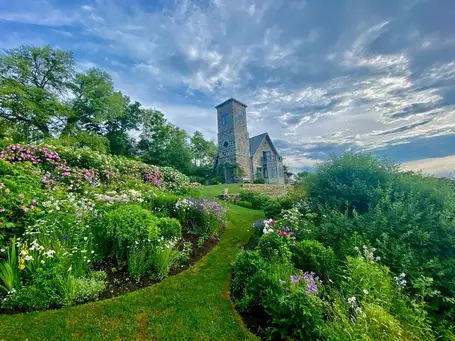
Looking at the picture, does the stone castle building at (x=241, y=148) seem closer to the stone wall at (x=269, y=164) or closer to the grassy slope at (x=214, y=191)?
the stone wall at (x=269, y=164)

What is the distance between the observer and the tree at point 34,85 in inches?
558

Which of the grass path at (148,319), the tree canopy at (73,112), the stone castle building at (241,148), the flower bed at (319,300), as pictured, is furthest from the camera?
the stone castle building at (241,148)

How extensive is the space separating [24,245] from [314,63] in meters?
9.40

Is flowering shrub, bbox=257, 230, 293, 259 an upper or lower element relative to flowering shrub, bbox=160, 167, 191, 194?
lower

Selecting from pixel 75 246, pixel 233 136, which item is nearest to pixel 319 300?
pixel 75 246

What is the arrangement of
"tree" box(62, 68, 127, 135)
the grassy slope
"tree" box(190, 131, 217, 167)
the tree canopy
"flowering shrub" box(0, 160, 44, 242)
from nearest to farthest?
"flowering shrub" box(0, 160, 44, 242) → the grassy slope → the tree canopy → "tree" box(62, 68, 127, 135) → "tree" box(190, 131, 217, 167)

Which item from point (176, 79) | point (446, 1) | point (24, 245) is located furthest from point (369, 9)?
point (24, 245)

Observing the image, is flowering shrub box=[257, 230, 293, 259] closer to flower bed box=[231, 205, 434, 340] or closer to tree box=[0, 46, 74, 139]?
flower bed box=[231, 205, 434, 340]

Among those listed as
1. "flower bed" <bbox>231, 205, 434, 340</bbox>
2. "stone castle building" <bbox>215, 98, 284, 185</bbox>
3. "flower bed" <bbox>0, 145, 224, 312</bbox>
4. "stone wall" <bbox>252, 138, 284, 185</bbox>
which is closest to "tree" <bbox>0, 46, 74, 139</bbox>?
"flower bed" <bbox>0, 145, 224, 312</bbox>

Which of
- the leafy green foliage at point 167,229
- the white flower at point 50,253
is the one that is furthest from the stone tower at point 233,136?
the white flower at point 50,253

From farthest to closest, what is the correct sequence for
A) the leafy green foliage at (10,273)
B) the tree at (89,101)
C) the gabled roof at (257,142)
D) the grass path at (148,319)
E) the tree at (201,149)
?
the tree at (201,149), the gabled roof at (257,142), the tree at (89,101), the leafy green foliage at (10,273), the grass path at (148,319)

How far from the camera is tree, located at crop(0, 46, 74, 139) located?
46.5 ft

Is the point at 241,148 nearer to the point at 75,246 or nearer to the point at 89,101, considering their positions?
the point at 89,101

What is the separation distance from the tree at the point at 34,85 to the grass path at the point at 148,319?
1821 cm
